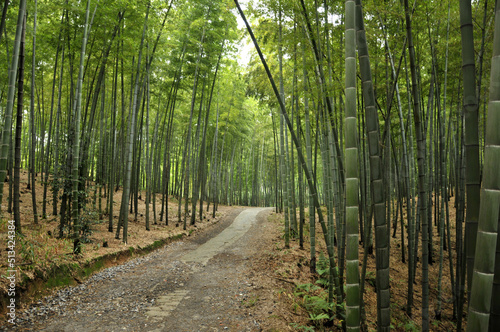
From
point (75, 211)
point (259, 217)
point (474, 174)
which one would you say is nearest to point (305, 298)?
point (474, 174)

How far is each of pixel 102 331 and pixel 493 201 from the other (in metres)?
3.17

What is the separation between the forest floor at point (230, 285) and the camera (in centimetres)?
294

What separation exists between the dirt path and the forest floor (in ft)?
0.04

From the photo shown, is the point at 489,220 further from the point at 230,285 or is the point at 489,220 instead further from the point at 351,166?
the point at 230,285

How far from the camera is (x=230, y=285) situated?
3.94 m

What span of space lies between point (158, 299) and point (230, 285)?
1.02 meters

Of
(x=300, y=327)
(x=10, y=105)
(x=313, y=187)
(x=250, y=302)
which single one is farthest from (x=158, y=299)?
(x=10, y=105)

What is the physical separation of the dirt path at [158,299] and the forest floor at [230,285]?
0.5 inches

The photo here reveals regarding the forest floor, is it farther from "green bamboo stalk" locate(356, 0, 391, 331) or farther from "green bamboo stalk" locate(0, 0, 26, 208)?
"green bamboo stalk" locate(356, 0, 391, 331)

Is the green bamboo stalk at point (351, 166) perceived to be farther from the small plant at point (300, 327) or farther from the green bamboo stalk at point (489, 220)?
the small plant at point (300, 327)

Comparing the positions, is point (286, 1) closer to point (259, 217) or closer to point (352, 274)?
point (352, 274)

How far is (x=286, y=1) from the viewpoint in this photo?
4070 mm

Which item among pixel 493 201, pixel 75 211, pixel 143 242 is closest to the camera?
pixel 493 201

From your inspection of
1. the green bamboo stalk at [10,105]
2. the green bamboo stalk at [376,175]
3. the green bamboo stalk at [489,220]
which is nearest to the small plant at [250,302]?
the green bamboo stalk at [376,175]
